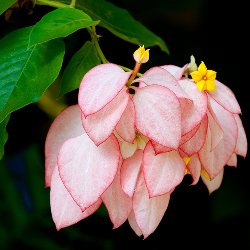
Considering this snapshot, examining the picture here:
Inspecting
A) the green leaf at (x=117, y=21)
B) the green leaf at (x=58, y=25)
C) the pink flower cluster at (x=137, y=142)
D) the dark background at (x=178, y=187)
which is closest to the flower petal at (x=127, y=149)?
the pink flower cluster at (x=137, y=142)

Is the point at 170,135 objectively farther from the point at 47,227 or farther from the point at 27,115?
the point at 47,227

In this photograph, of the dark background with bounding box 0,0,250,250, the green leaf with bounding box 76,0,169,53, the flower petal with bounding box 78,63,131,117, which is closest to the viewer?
the flower petal with bounding box 78,63,131,117

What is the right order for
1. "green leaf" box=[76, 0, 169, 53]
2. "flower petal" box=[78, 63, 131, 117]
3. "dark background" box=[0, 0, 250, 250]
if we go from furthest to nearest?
1. "dark background" box=[0, 0, 250, 250]
2. "green leaf" box=[76, 0, 169, 53]
3. "flower petal" box=[78, 63, 131, 117]

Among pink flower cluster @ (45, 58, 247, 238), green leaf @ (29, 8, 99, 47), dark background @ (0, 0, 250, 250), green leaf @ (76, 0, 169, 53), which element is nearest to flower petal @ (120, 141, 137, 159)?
pink flower cluster @ (45, 58, 247, 238)

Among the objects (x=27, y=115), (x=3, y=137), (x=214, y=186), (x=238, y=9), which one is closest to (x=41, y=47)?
(x=3, y=137)

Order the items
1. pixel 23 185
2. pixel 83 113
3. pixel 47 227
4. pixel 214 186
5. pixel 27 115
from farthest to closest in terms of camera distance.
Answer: pixel 23 185 < pixel 47 227 < pixel 27 115 < pixel 214 186 < pixel 83 113

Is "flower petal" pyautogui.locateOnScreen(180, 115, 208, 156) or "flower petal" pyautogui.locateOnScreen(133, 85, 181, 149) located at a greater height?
"flower petal" pyautogui.locateOnScreen(133, 85, 181, 149)

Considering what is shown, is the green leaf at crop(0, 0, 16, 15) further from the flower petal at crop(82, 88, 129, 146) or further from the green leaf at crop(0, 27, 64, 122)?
the flower petal at crop(82, 88, 129, 146)
